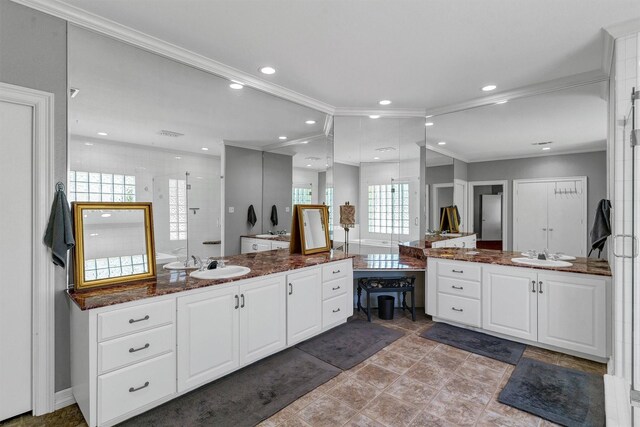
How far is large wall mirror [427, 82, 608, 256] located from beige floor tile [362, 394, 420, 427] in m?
2.53

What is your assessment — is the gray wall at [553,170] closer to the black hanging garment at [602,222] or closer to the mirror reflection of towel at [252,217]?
the black hanging garment at [602,222]

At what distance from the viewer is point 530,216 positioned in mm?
3740

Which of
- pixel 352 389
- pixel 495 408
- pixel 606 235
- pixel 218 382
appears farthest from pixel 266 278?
pixel 606 235

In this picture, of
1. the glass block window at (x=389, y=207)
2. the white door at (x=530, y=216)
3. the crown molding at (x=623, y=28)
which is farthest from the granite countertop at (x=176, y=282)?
the crown molding at (x=623, y=28)

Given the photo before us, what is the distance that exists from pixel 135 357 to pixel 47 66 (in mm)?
1928

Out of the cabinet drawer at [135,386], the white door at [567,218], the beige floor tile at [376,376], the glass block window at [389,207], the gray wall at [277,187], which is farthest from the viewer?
the glass block window at [389,207]

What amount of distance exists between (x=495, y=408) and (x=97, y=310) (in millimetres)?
2554

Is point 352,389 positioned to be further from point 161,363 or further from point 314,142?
point 314,142

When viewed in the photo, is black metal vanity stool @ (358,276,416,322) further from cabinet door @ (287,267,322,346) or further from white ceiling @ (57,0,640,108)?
white ceiling @ (57,0,640,108)

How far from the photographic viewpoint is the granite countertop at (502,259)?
9.19 ft

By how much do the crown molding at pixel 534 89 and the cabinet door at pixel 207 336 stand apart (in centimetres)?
330

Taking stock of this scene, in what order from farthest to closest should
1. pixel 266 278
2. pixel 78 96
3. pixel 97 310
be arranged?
1. pixel 266 278
2. pixel 78 96
3. pixel 97 310

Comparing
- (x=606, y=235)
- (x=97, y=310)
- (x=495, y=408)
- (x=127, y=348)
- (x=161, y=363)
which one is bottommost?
(x=495, y=408)

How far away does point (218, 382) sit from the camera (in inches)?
95.4
